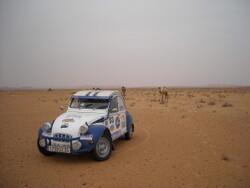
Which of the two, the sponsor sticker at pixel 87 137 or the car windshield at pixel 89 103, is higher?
the car windshield at pixel 89 103

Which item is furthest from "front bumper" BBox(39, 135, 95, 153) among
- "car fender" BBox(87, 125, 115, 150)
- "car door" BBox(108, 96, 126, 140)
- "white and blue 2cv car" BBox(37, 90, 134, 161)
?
"car door" BBox(108, 96, 126, 140)

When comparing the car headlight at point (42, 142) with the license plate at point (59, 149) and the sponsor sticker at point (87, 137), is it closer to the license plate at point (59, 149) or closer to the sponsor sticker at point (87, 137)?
the license plate at point (59, 149)

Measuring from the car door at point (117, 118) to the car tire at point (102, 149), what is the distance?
2.12 feet

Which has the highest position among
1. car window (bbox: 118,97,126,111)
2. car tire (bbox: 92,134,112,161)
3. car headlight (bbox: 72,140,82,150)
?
car window (bbox: 118,97,126,111)

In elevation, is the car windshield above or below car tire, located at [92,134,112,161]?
above

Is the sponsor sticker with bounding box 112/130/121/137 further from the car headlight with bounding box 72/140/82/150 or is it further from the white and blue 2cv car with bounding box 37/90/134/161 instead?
the car headlight with bounding box 72/140/82/150

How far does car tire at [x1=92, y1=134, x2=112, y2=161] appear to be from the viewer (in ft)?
20.8

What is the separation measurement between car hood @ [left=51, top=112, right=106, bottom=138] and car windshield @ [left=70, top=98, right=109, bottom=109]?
1.77 feet

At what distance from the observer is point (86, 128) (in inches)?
244

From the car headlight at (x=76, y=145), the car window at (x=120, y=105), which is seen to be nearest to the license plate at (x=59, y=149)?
the car headlight at (x=76, y=145)

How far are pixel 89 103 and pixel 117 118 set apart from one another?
3.91 ft

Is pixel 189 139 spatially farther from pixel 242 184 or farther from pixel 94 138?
pixel 94 138

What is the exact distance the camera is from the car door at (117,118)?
750cm

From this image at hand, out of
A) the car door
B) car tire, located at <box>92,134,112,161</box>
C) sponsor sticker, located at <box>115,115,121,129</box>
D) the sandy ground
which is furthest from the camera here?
sponsor sticker, located at <box>115,115,121,129</box>
